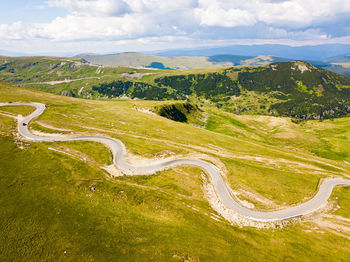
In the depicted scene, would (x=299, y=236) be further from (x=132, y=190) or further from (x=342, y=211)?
(x=132, y=190)

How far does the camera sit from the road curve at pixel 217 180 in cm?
5028

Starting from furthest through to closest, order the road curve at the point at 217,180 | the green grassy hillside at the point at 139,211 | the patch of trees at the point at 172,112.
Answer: the patch of trees at the point at 172,112, the road curve at the point at 217,180, the green grassy hillside at the point at 139,211

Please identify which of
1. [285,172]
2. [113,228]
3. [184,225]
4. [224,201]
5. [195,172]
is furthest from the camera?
[285,172]

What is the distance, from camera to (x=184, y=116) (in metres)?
199

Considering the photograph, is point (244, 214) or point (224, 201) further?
point (224, 201)

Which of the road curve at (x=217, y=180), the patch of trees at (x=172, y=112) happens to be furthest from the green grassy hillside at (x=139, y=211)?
the patch of trees at (x=172, y=112)

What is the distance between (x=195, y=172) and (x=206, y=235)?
24.5m

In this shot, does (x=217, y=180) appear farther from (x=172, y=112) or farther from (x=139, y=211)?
(x=172, y=112)

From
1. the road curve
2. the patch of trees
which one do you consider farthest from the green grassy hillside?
the patch of trees

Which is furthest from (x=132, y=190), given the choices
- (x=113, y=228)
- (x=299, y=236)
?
(x=299, y=236)

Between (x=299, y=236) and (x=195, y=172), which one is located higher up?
(x=195, y=172)

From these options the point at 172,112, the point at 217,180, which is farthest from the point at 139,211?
the point at 172,112

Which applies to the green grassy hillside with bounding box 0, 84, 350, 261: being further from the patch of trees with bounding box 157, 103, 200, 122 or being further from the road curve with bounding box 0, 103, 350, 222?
the patch of trees with bounding box 157, 103, 200, 122

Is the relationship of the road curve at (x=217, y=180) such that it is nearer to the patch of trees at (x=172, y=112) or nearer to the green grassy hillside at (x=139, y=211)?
the green grassy hillside at (x=139, y=211)
